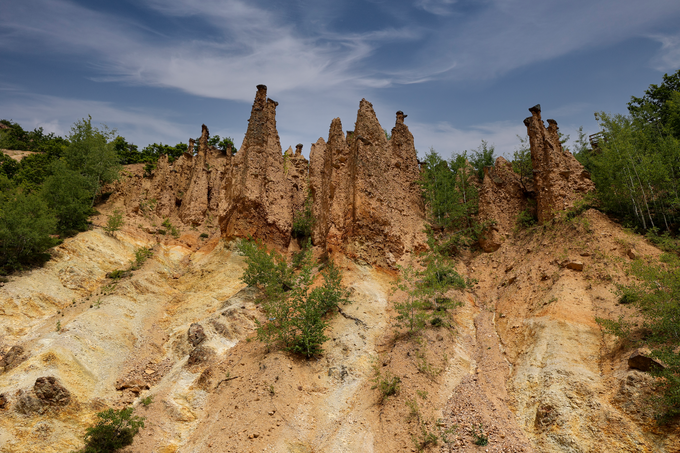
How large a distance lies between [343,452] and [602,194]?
18761 mm

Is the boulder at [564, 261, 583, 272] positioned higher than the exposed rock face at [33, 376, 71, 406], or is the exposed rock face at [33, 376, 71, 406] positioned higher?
the boulder at [564, 261, 583, 272]

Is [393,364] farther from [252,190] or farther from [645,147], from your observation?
[645,147]

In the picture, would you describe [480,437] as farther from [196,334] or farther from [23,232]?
[23,232]

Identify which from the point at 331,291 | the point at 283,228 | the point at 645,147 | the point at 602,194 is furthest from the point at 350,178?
the point at 645,147

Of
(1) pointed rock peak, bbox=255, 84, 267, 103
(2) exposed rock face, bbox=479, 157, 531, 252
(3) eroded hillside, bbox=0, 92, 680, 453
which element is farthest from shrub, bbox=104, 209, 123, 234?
(2) exposed rock face, bbox=479, 157, 531, 252

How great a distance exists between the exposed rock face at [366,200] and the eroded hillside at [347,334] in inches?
4.7

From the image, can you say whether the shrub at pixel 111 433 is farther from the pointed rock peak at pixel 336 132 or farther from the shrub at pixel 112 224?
the pointed rock peak at pixel 336 132

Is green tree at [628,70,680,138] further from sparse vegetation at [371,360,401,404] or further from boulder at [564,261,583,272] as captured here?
sparse vegetation at [371,360,401,404]

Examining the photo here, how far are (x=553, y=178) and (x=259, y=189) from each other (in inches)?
700

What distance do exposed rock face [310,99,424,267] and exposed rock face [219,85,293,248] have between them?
2.61m

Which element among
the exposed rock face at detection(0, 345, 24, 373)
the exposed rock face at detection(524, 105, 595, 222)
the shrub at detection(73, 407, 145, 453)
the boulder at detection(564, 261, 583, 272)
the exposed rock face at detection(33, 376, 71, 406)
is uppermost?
the exposed rock face at detection(524, 105, 595, 222)

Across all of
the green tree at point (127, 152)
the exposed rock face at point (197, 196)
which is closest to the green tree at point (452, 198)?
the exposed rock face at point (197, 196)

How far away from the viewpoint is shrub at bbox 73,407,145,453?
35.4 feet

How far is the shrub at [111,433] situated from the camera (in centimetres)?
1079
